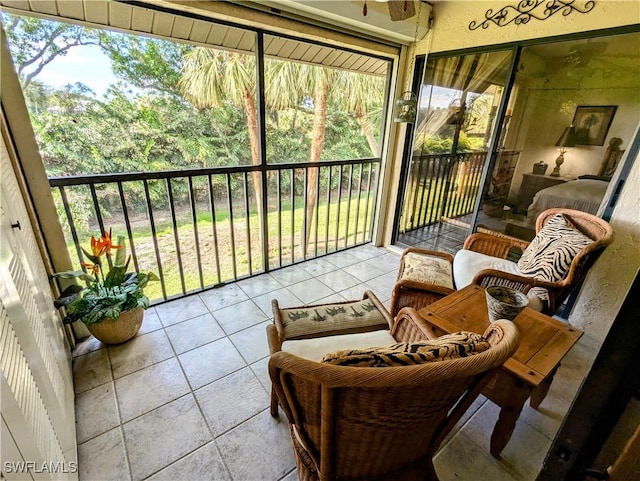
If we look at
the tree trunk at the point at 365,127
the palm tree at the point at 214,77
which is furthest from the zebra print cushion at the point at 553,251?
the tree trunk at the point at 365,127

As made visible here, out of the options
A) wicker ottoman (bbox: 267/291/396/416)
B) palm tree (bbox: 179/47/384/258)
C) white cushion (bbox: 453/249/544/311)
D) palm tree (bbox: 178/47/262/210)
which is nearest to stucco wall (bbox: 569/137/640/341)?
white cushion (bbox: 453/249/544/311)

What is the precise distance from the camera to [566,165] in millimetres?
2148

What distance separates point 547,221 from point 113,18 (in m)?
3.12

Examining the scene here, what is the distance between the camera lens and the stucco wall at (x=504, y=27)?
5.64ft

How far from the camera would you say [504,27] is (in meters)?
2.16

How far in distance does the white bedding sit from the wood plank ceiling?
2.05m

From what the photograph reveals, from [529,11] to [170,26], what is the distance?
2.50 m

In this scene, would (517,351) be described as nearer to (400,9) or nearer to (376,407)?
(376,407)

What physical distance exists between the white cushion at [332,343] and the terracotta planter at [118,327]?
1145 mm

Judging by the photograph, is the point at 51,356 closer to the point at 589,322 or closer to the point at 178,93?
the point at 589,322

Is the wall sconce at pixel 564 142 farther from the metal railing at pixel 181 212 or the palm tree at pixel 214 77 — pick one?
the palm tree at pixel 214 77

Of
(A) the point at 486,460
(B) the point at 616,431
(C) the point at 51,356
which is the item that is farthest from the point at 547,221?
(C) the point at 51,356

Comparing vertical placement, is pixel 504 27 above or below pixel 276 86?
above

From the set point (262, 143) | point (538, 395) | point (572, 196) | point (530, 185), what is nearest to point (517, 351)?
point (538, 395)
